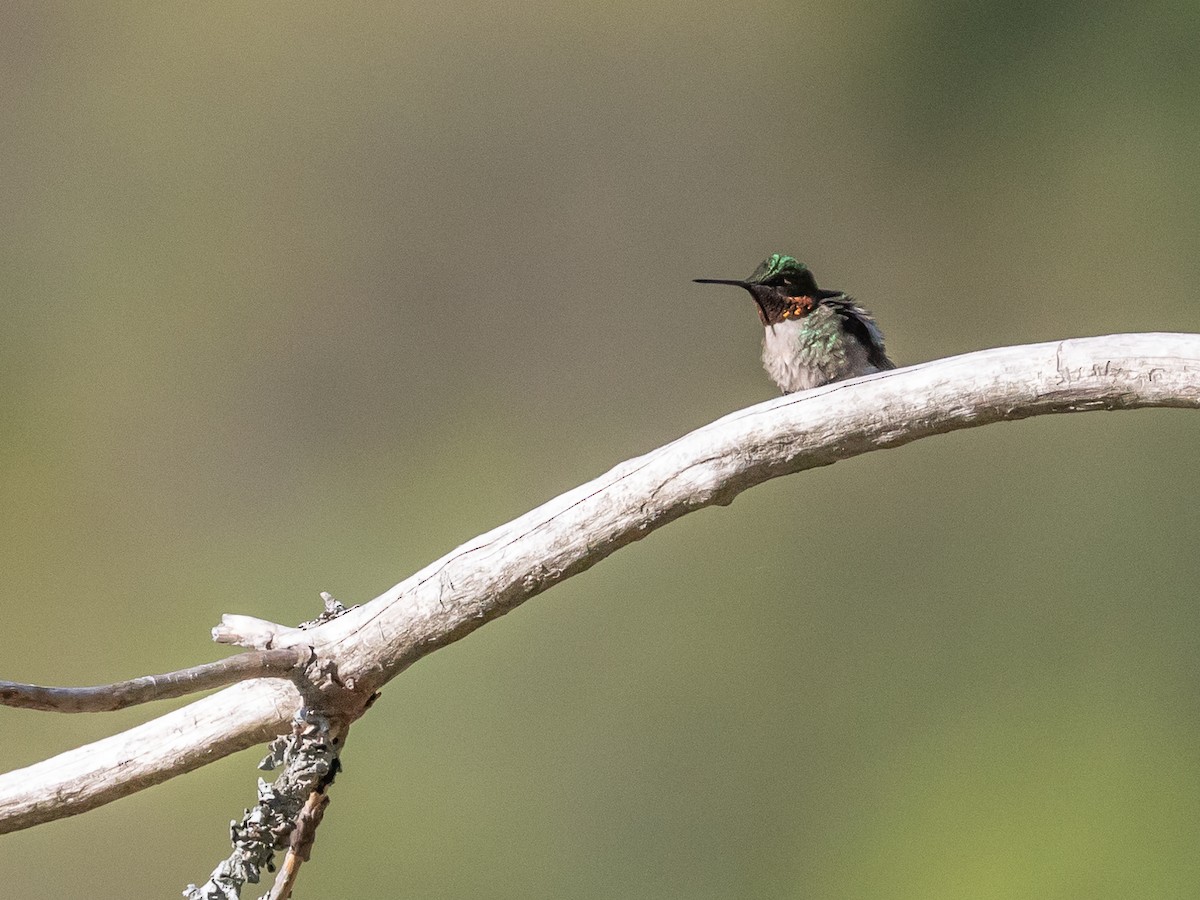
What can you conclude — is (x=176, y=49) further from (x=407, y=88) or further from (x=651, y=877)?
(x=651, y=877)

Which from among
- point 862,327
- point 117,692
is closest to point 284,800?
point 117,692

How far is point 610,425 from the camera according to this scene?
2.66m

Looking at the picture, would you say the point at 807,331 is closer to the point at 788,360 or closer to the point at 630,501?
the point at 788,360

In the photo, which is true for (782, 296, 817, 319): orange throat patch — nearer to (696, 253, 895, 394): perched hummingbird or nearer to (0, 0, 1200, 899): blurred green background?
(696, 253, 895, 394): perched hummingbird

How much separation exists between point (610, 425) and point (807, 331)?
→ 771mm

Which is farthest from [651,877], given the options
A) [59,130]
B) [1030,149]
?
[59,130]

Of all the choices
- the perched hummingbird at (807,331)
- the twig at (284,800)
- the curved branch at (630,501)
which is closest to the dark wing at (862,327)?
the perched hummingbird at (807,331)

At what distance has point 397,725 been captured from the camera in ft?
8.25

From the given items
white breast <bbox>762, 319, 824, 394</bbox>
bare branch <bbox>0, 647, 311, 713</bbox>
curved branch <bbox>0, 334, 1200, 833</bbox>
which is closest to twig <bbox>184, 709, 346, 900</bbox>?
curved branch <bbox>0, 334, 1200, 833</bbox>

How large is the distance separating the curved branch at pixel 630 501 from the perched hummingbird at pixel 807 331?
1.91ft

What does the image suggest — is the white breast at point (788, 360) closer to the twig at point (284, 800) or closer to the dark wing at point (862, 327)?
the dark wing at point (862, 327)

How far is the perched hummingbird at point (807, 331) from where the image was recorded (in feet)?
6.40

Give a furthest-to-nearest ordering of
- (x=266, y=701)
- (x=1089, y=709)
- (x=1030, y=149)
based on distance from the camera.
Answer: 1. (x=1030, y=149)
2. (x=1089, y=709)
3. (x=266, y=701)

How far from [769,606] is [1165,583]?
821mm
